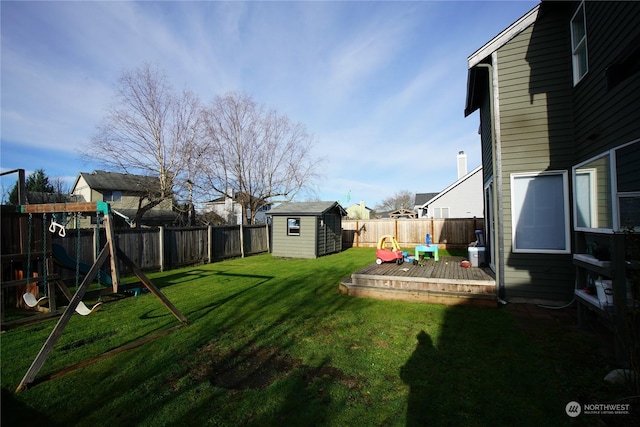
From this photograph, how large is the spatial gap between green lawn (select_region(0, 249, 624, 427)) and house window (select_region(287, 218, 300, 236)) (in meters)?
9.73

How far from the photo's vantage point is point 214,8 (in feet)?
30.5

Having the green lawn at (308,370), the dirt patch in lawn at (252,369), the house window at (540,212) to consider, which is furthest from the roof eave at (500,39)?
the dirt patch in lawn at (252,369)

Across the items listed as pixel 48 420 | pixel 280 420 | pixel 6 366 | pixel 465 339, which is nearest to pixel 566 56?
pixel 465 339

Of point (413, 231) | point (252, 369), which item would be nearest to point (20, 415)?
point (252, 369)

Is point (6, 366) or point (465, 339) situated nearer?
point (6, 366)

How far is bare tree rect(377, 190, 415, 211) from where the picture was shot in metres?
58.9

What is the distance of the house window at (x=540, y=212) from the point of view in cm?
578

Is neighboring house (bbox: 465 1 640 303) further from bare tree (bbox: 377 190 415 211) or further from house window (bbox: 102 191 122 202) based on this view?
bare tree (bbox: 377 190 415 211)

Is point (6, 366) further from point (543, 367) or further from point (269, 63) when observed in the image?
point (269, 63)

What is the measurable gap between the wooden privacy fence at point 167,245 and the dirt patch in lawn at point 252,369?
5.59m

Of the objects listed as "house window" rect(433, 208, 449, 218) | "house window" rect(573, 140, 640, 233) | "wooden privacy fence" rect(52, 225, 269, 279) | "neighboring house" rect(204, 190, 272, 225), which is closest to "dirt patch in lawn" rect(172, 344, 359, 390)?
"house window" rect(573, 140, 640, 233)

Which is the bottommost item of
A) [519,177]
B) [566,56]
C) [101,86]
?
[519,177]

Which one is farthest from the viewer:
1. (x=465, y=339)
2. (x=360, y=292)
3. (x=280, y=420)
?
(x=360, y=292)

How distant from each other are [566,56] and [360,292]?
6.47 m
